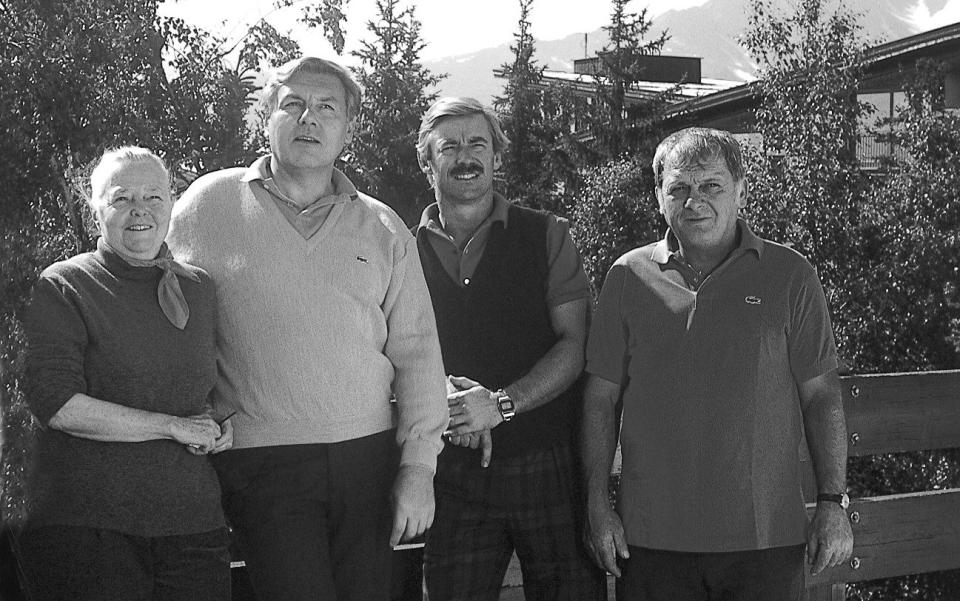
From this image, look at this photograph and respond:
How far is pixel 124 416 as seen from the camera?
7.13 ft

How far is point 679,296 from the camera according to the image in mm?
2809

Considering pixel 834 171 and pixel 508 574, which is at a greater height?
pixel 834 171

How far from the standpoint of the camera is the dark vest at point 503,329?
2.96 metres

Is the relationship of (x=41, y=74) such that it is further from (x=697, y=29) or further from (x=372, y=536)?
(x=697, y=29)

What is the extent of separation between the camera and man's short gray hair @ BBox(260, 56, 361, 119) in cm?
263

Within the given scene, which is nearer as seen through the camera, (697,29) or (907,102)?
(907,102)

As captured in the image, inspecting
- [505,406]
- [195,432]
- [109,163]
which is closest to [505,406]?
[505,406]

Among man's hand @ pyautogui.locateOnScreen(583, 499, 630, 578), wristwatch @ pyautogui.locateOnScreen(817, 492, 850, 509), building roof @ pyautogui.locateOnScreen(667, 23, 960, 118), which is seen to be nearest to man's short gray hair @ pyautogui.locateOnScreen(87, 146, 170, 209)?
man's hand @ pyautogui.locateOnScreen(583, 499, 630, 578)

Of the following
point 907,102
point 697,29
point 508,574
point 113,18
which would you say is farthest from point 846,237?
point 697,29

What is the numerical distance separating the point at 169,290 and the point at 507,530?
1127 mm

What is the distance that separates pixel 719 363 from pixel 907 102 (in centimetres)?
2442

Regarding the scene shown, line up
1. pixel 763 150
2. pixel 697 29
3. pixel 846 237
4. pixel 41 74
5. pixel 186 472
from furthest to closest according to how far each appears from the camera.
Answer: pixel 697 29, pixel 763 150, pixel 846 237, pixel 41 74, pixel 186 472

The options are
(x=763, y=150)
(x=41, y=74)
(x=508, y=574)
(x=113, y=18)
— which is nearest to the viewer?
(x=508, y=574)

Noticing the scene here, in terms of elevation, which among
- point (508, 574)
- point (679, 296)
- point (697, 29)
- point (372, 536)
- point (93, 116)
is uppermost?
point (697, 29)
